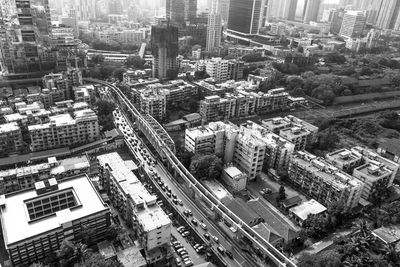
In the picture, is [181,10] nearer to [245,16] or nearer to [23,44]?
[245,16]

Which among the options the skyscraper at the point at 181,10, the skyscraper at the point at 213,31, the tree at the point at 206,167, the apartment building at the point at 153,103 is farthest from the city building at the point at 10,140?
the skyscraper at the point at 181,10

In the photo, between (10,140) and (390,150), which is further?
(390,150)

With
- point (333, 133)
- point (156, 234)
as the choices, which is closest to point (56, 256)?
point (156, 234)

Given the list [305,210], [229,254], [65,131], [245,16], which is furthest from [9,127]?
[245,16]

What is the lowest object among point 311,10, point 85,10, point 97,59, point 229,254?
point 229,254

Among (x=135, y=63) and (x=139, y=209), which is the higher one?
(x=135, y=63)

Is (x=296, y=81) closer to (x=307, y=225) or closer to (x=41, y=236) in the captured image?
(x=307, y=225)
